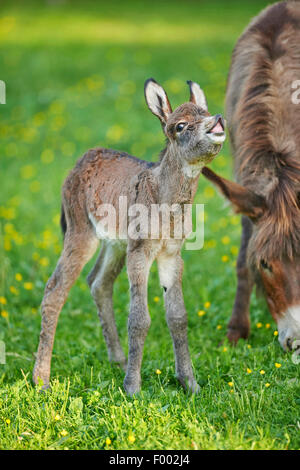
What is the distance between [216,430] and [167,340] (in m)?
1.65

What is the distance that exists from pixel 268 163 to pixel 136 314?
1.59 m

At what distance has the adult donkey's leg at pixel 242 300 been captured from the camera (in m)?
5.44

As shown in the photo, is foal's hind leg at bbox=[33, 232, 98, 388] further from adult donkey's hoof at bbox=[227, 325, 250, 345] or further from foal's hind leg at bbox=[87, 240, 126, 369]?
adult donkey's hoof at bbox=[227, 325, 250, 345]

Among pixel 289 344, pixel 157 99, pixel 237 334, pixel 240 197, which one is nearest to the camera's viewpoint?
pixel 157 99

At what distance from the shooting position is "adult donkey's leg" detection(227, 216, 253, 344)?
17.8 feet

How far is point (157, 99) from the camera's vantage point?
3.99m

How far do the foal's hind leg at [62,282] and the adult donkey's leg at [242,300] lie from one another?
160 cm

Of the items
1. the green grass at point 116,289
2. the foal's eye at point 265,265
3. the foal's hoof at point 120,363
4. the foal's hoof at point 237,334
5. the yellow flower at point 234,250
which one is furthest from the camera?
the yellow flower at point 234,250

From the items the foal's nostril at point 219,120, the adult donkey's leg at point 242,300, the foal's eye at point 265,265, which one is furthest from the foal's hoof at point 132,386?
the foal's nostril at point 219,120

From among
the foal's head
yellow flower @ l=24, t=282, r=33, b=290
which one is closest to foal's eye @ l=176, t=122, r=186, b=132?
the foal's head

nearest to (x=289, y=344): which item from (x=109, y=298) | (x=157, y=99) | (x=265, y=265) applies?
(x=265, y=265)

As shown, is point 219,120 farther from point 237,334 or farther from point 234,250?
point 234,250

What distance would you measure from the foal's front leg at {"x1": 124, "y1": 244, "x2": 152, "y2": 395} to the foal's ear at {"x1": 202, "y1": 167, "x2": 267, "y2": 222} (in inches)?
30.7

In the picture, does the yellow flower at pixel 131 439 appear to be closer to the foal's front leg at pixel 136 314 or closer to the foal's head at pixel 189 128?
the foal's front leg at pixel 136 314
